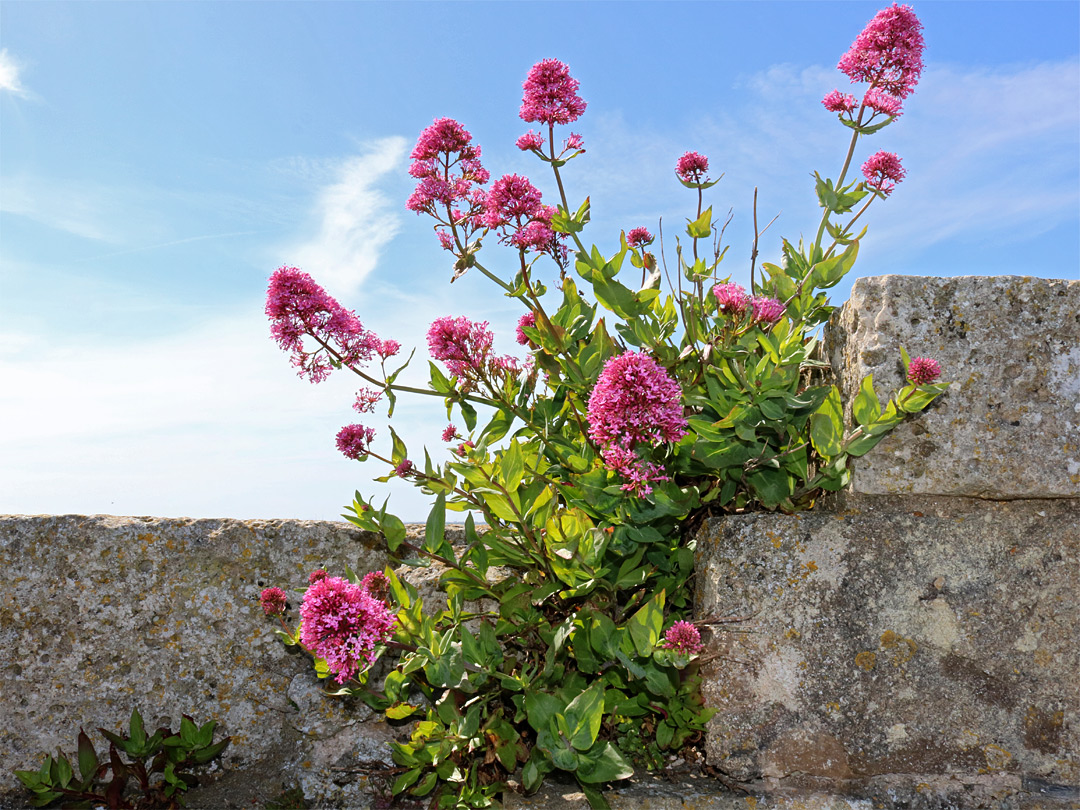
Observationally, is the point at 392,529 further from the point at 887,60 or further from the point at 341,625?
the point at 887,60

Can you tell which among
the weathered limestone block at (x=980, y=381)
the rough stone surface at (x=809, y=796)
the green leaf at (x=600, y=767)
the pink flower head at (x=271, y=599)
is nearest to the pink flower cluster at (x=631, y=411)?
the green leaf at (x=600, y=767)

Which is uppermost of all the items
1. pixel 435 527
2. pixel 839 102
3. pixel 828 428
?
pixel 839 102

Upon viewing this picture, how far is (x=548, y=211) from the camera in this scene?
10.3ft

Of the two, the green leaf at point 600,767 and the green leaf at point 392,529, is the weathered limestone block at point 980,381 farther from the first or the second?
the green leaf at point 392,529

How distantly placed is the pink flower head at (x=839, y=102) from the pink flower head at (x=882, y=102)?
5 centimetres

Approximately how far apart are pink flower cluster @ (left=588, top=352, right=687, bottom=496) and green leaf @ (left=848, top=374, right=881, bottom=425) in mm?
723

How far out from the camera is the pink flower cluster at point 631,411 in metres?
2.30

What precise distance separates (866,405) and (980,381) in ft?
1.76

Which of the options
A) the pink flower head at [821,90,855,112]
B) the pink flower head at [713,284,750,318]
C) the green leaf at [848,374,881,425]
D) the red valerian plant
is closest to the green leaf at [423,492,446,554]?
the red valerian plant

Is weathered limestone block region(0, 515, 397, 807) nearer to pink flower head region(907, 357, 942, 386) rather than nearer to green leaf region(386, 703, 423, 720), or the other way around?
green leaf region(386, 703, 423, 720)

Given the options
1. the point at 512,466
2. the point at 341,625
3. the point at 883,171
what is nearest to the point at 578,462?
the point at 512,466

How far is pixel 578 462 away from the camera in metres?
2.73

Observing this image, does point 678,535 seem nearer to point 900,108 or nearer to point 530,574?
point 530,574

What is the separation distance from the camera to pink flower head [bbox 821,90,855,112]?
308 centimetres
